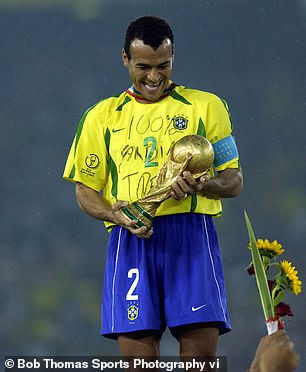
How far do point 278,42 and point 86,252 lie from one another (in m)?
1.58

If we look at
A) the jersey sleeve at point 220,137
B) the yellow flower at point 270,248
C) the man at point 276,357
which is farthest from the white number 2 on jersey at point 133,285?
the man at point 276,357

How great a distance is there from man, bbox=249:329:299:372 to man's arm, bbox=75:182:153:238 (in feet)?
4.16

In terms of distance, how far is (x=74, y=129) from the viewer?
19.3 ft

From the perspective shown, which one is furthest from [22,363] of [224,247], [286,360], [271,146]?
[286,360]

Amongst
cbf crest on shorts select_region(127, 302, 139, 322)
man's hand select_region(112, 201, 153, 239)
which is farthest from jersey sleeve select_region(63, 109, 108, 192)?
cbf crest on shorts select_region(127, 302, 139, 322)

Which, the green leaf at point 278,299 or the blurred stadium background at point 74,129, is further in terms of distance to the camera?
the blurred stadium background at point 74,129

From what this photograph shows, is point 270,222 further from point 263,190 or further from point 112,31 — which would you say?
point 112,31

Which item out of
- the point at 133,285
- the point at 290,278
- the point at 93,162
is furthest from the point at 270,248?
the point at 93,162

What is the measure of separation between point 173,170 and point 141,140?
0.25 m

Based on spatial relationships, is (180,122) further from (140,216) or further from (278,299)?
(278,299)

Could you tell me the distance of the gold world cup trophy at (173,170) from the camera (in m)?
3.37

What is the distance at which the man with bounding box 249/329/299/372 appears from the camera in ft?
6.97

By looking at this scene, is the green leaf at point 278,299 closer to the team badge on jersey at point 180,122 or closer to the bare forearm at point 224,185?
the bare forearm at point 224,185

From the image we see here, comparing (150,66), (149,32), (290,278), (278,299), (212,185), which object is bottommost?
(278,299)
